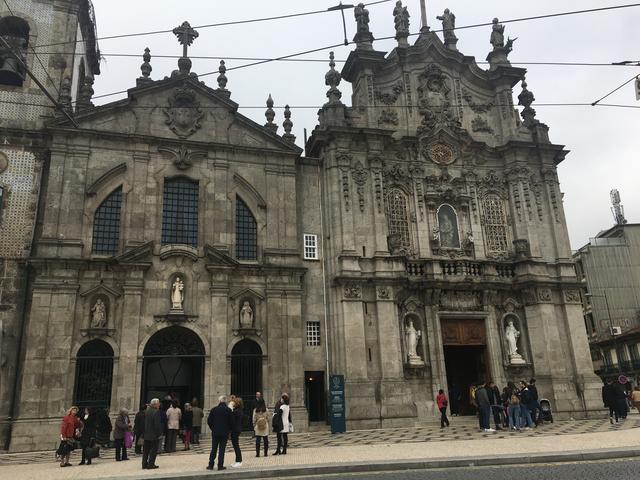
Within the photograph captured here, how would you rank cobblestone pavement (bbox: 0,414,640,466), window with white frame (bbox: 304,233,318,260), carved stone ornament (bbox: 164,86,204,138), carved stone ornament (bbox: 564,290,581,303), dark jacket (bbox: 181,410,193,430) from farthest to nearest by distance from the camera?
carved stone ornament (bbox: 564,290,581,303), window with white frame (bbox: 304,233,318,260), carved stone ornament (bbox: 164,86,204,138), dark jacket (bbox: 181,410,193,430), cobblestone pavement (bbox: 0,414,640,466)

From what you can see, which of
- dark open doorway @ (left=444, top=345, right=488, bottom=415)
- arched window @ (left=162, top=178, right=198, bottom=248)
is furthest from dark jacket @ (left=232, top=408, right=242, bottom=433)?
dark open doorway @ (left=444, top=345, right=488, bottom=415)

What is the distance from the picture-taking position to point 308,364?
2370cm

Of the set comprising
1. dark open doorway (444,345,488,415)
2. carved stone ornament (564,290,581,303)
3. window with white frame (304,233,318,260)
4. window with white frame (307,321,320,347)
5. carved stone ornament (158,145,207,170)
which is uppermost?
carved stone ornament (158,145,207,170)

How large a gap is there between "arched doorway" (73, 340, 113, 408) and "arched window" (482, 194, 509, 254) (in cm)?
1864

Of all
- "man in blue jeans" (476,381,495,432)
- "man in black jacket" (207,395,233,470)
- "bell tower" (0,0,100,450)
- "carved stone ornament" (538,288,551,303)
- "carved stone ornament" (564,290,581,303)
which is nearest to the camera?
"man in black jacket" (207,395,233,470)

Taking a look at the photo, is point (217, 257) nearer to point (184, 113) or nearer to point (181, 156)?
point (181, 156)

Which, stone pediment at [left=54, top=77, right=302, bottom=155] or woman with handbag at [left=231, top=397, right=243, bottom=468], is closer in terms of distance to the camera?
woman with handbag at [left=231, top=397, right=243, bottom=468]

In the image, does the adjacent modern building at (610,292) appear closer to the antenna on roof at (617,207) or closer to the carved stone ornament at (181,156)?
the antenna on roof at (617,207)

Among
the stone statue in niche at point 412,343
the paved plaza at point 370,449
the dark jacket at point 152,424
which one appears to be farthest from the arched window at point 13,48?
the stone statue in niche at point 412,343

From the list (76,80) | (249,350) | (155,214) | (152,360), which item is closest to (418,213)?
(249,350)

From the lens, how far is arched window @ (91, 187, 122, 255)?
22922mm

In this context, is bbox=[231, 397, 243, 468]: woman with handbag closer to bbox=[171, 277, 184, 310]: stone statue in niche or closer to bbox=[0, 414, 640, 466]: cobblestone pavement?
bbox=[0, 414, 640, 466]: cobblestone pavement

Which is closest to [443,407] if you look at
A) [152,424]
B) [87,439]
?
[152,424]

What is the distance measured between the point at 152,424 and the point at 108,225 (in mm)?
12041
